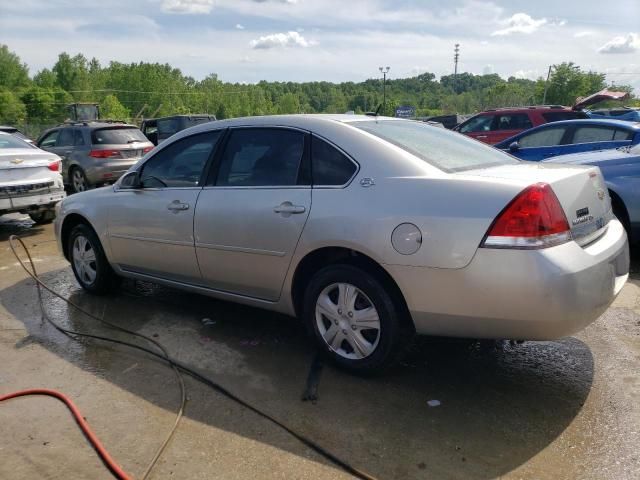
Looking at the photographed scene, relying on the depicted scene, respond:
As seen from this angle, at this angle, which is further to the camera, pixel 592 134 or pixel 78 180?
pixel 78 180

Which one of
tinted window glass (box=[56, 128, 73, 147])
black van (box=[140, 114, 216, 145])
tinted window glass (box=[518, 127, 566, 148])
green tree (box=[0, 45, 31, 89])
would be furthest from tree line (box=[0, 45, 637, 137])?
tinted window glass (box=[518, 127, 566, 148])

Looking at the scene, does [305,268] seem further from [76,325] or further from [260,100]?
[260,100]

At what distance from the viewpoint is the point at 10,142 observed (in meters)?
8.45

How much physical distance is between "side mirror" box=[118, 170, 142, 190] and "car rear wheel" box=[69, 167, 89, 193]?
718 cm

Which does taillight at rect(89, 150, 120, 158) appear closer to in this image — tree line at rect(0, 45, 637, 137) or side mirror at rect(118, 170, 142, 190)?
side mirror at rect(118, 170, 142, 190)

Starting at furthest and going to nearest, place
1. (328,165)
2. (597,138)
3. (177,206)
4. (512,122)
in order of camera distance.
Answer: (512,122), (597,138), (177,206), (328,165)

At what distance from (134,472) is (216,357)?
1240 mm

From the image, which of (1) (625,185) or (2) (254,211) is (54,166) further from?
(1) (625,185)

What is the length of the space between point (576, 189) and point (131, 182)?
3.43 metres

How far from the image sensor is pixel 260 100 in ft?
400

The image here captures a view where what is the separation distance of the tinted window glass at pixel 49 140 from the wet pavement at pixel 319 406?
8767 millimetres

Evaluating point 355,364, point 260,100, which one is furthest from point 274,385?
point 260,100

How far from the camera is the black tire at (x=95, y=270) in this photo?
4.99 m

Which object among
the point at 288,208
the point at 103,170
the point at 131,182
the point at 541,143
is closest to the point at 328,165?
the point at 288,208
